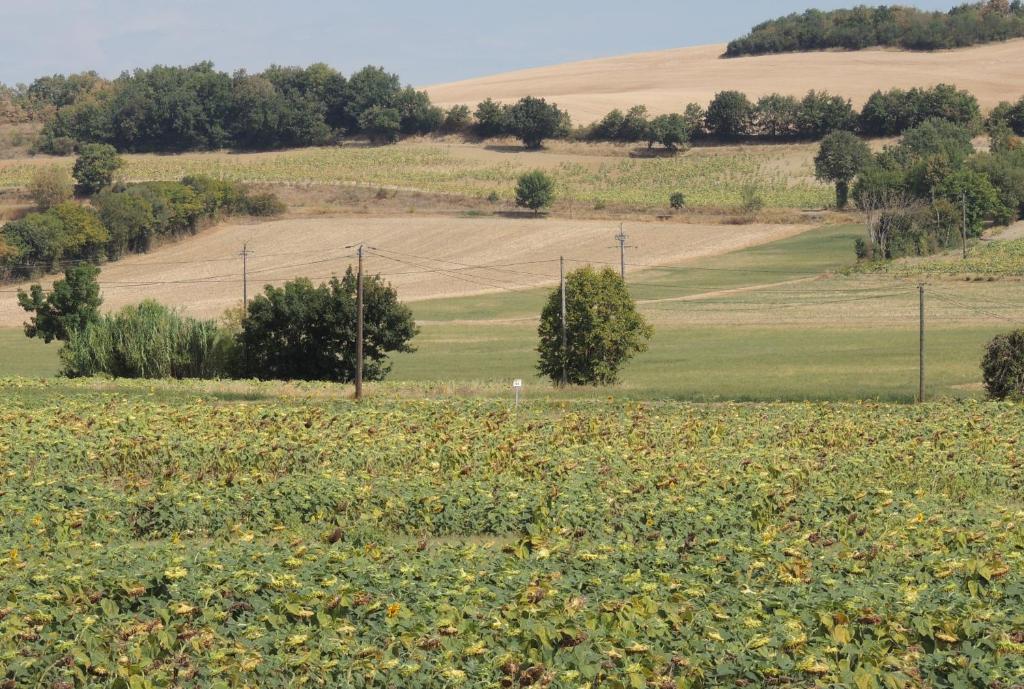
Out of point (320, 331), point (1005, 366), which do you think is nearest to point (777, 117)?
point (320, 331)

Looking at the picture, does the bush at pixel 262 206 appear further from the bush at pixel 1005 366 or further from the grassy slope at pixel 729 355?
the bush at pixel 1005 366

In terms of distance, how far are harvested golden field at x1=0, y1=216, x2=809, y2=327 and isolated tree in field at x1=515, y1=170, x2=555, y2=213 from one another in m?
3.82

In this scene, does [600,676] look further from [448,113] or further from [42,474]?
[448,113]

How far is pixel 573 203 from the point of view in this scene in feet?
427

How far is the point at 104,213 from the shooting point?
11450cm

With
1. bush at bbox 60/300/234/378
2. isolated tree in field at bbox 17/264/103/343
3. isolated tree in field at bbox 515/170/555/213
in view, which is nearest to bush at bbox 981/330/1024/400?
bush at bbox 60/300/234/378

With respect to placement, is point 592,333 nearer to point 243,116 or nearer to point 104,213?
point 104,213

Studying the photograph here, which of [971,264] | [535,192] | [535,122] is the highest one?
[535,122]

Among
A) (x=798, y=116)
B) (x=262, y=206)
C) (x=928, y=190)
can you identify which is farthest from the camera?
(x=798, y=116)

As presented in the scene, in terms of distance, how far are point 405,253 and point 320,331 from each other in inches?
2021

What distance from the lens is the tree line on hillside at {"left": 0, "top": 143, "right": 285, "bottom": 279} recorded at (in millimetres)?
107125

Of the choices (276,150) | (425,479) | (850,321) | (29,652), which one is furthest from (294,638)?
(276,150)

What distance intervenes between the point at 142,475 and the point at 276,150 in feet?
476

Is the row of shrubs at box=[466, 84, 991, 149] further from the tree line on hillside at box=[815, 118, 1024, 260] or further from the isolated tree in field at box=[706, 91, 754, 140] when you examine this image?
the tree line on hillside at box=[815, 118, 1024, 260]
